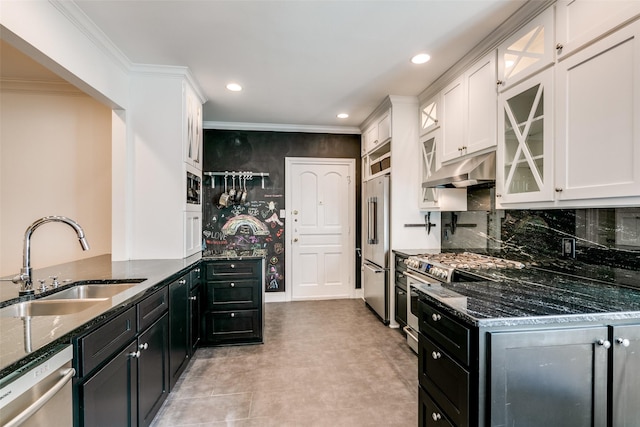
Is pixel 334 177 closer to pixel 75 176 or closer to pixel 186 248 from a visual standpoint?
pixel 186 248

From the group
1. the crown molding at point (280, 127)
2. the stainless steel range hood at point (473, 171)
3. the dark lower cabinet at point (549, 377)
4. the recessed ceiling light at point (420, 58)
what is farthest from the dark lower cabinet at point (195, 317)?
the recessed ceiling light at point (420, 58)

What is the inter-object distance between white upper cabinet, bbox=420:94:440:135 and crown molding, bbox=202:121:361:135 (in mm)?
1440

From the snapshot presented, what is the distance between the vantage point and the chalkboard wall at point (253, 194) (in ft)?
14.4

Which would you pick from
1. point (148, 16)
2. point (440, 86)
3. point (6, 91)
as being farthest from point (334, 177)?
point (6, 91)

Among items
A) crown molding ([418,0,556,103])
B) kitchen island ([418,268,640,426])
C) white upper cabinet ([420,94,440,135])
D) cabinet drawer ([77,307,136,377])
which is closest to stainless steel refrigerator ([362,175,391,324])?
white upper cabinet ([420,94,440,135])

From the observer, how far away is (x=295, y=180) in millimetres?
4586

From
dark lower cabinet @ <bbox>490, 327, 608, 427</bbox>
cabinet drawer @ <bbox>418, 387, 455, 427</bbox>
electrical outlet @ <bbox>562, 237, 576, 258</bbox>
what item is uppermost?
electrical outlet @ <bbox>562, 237, 576, 258</bbox>

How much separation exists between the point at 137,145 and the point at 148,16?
111 centimetres

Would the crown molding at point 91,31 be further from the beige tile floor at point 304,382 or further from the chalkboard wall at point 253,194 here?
the beige tile floor at point 304,382

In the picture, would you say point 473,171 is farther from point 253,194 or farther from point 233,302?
point 253,194

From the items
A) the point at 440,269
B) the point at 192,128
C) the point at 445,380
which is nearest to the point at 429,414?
the point at 445,380

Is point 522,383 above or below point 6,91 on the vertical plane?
below

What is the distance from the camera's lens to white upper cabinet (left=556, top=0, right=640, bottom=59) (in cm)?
137

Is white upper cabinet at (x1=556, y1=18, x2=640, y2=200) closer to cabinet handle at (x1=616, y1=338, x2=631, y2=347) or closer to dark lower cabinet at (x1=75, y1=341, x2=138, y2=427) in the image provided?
cabinet handle at (x1=616, y1=338, x2=631, y2=347)
